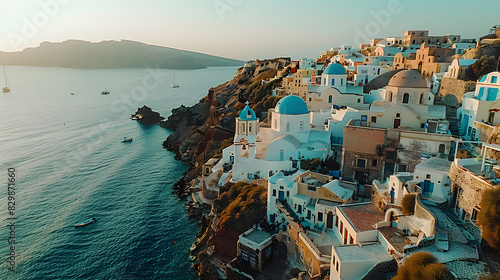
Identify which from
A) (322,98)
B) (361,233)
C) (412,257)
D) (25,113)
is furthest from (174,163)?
(25,113)

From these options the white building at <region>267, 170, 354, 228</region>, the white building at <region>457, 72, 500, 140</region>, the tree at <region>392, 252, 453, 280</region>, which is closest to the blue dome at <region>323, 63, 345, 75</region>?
the white building at <region>457, 72, 500, 140</region>

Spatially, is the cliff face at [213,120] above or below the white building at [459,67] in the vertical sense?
below

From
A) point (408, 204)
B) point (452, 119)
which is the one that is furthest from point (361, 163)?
point (408, 204)

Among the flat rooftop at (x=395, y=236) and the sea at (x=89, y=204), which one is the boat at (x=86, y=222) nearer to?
the sea at (x=89, y=204)

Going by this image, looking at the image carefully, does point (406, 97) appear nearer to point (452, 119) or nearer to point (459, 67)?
point (452, 119)

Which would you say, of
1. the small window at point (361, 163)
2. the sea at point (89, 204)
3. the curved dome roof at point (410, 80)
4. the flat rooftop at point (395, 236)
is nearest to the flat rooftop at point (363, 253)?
the flat rooftop at point (395, 236)

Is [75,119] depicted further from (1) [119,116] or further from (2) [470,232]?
(2) [470,232]
